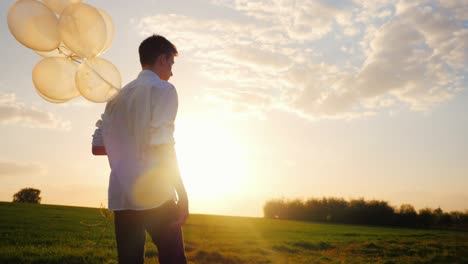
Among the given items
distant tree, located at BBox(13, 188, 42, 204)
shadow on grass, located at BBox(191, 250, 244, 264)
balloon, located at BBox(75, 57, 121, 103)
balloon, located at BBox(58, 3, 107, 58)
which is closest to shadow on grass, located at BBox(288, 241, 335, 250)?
shadow on grass, located at BBox(191, 250, 244, 264)

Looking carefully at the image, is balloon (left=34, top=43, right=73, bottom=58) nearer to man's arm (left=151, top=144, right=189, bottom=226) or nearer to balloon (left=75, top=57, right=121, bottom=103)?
balloon (left=75, top=57, right=121, bottom=103)

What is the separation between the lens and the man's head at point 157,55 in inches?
124

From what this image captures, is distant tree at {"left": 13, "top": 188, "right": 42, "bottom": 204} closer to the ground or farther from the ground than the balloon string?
closer to the ground

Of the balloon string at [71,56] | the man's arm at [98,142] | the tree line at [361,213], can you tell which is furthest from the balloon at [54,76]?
the tree line at [361,213]

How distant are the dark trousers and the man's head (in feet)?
3.60

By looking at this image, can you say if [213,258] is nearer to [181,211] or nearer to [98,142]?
[98,142]

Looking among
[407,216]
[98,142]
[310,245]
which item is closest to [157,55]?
[98,142]

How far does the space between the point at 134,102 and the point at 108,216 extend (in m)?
2.00

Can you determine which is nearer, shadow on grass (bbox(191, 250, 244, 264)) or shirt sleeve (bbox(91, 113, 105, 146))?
shirt sleeve (bbox(91, 113, 105, 146))

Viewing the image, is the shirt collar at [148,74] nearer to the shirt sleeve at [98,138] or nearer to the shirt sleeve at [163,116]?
the shirt sleeve at [163,116]

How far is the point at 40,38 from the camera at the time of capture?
364 centimetres

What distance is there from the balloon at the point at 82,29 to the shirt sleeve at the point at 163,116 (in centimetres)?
130

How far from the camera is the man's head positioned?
3.16m

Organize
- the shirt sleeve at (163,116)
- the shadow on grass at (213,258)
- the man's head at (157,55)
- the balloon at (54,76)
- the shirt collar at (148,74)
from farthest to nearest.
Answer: the shadow on grass at (213,258), the balloon at (54,76), the man's head at (157,55), the shirt collar at (148,74), the shirt sleeve at (163,116)
